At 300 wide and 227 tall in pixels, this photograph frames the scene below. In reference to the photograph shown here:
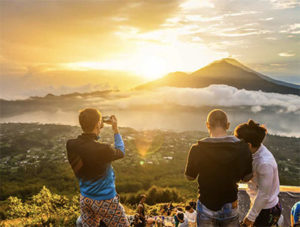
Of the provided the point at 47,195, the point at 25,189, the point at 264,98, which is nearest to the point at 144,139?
the point at 25,189

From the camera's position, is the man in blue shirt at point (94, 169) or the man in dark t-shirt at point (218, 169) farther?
the man in blue shirt at point (94, 169)

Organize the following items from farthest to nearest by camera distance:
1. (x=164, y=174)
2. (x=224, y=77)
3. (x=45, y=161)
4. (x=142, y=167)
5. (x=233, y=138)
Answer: (x=224, y=77) → (x=45, y=161) → (x=142, y=167) → (x=164, y=174) → (x=233, y=138)

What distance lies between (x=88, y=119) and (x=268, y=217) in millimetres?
2206

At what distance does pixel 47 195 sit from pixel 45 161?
61.1 m

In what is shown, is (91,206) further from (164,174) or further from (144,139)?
(144,139)

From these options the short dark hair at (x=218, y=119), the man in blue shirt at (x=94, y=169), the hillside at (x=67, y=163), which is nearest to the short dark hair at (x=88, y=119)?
the man in blue shirt at (x=94, y=169)

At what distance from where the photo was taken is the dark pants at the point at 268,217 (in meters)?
2.49

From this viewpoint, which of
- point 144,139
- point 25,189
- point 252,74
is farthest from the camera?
point 252,74

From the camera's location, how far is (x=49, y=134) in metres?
86.4

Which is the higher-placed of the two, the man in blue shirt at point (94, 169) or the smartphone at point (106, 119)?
the smartphone at point (106, 119)

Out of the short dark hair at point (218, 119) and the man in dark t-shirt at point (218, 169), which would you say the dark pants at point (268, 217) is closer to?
the man in dark t-shirt at point (218, 169)

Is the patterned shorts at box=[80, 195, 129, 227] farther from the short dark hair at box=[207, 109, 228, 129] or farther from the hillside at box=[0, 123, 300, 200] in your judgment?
the hillside at box=[0, 123, 300, 200]

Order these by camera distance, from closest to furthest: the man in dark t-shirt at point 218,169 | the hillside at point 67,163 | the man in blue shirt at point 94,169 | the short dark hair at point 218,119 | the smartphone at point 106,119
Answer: the man in dark t-shirt at point 218,169
the short dark hair at point 218,119
the man in blue shirt at point 94,169
the smartphone at point 106,119
the hillside at point 67,163

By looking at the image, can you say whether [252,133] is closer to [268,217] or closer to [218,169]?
[218,169]
